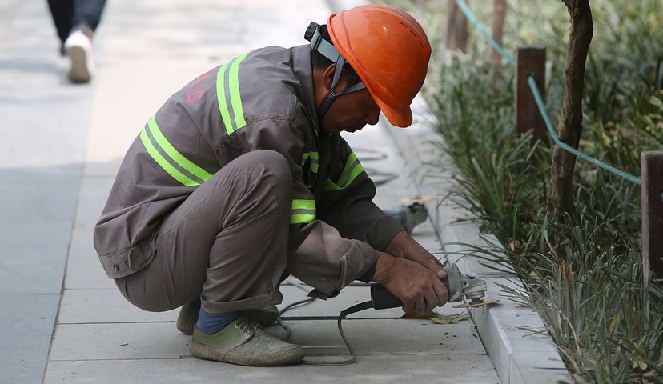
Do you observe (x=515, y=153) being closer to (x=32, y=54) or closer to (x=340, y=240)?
(x=340, y=240)

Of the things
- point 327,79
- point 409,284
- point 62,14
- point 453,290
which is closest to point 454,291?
point 453,290

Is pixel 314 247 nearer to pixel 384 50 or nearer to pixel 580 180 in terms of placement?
pixel 384 50

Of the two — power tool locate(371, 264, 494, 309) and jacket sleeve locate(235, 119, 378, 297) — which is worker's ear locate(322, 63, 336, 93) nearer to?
jacket sleeve locate(235, 119, 378, 297)

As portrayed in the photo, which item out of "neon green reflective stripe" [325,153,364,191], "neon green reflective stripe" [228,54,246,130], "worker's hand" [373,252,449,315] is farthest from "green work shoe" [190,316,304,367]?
"neon green reflective stripe" [228,54,246,130]

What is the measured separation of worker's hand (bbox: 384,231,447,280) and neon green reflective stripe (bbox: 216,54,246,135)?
83 cm

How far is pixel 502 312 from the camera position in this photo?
172 inches

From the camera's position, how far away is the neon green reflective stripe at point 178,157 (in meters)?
4.18

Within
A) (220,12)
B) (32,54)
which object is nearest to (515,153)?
(32,54)

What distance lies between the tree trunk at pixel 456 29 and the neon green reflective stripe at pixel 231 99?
4.32 metres

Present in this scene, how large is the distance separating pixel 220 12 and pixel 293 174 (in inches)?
315

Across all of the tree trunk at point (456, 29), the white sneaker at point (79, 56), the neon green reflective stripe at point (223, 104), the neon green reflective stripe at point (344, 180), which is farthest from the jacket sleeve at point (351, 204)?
the white sneaker at point (79, 56)

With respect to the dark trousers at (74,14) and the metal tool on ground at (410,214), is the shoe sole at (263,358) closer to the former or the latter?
the metal tool on ground at (410,214)

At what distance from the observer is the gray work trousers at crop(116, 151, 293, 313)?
398cm

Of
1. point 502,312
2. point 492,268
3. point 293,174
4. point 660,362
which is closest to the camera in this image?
point 660,362
